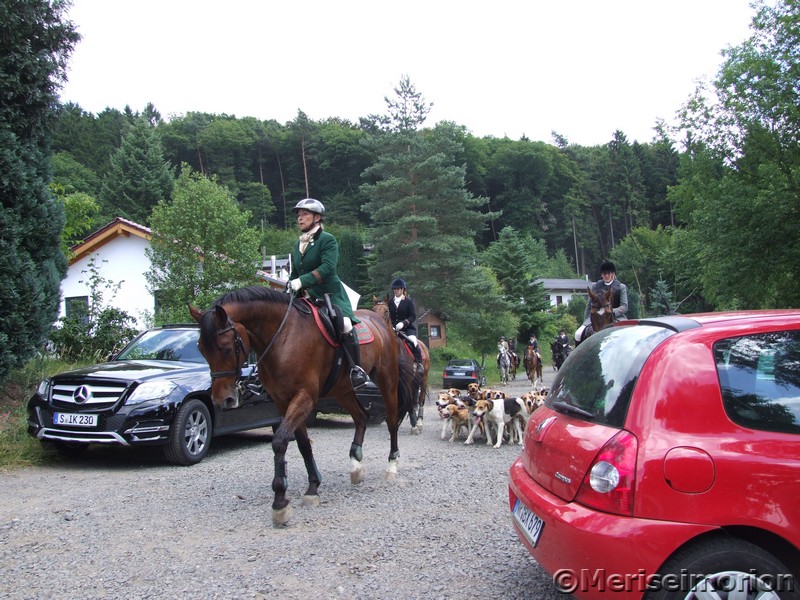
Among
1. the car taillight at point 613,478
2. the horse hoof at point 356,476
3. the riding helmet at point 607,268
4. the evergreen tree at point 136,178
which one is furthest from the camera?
the evergreen tree at point 136,178

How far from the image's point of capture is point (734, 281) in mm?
27000

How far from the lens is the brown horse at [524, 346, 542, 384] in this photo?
1214 inches

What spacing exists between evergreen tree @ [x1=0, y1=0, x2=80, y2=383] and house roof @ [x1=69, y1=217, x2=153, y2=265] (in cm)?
1592

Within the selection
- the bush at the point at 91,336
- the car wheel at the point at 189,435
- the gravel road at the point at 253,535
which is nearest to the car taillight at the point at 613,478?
the gravel road at the point at 253,535

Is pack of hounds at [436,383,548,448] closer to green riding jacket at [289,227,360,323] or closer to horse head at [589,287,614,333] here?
horse head at [589,287,614,333]

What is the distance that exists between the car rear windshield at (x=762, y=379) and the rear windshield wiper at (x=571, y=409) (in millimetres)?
669

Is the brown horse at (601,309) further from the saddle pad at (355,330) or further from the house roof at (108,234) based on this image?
the house roof at (108,234)

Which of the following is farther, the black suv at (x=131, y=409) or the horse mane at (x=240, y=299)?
the black suv at (x=131, y=409)

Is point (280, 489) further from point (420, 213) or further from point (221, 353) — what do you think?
point (420, 213)

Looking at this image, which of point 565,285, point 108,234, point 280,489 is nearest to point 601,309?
point 280,489

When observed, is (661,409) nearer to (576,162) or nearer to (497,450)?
(497,450)

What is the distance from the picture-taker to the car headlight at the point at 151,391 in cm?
741

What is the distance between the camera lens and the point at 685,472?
271 cm

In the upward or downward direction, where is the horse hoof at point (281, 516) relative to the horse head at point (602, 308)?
downward
